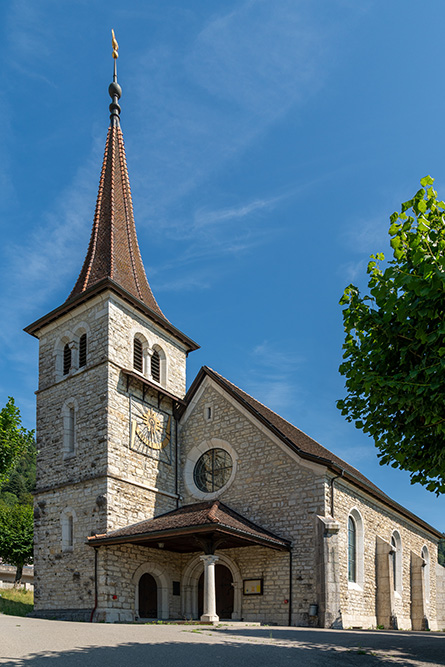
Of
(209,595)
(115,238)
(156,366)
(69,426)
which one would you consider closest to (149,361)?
(156,366)

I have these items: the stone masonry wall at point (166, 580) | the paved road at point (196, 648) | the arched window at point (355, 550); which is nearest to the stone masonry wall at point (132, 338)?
the stone masonry wall at point (166, 580)

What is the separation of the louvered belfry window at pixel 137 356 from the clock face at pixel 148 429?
57.1 inches

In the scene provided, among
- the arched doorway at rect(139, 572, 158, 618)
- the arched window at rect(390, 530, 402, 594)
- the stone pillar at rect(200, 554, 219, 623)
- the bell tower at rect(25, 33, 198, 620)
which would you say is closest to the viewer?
the stone pillar at rect(200, 554, 219, 623)

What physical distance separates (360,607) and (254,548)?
405 cm

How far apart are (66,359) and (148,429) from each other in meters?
4.14

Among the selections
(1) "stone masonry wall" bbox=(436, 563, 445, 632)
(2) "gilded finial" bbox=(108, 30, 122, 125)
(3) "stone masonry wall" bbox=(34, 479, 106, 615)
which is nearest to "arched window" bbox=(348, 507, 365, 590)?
(3) "stone masonry wall" bbox=(34, 479, 106, 615)

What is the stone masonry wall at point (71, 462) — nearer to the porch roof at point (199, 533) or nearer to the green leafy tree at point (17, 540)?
the porch roof at point (199, 533)

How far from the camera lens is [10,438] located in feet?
73.3

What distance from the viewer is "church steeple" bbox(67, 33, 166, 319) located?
2239cm

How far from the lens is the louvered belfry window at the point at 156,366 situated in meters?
22.1

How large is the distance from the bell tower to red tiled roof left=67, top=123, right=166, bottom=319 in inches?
3.0

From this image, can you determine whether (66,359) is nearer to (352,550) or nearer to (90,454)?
(90,454)

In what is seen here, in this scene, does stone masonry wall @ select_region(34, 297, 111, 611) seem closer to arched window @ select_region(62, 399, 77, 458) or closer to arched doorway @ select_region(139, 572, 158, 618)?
arched window @ select_region(62, 399, 77, 458)

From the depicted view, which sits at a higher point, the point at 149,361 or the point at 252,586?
the point at 149,361
